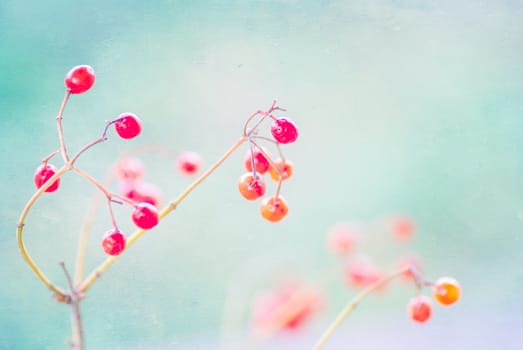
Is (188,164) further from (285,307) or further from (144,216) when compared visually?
(285,307)

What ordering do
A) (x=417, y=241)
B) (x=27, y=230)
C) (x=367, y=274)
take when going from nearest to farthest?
(x=27, y=230)
(x=367, y=274)
(x=417, y=241)

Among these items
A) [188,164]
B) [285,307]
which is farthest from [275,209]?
[285,307]

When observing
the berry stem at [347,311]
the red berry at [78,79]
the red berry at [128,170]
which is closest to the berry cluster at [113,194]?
the red berry at [78,79]

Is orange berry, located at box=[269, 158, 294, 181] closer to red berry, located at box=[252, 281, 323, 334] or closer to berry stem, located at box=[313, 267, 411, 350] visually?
berry stem, located at box=[313, 267, 411, 350]

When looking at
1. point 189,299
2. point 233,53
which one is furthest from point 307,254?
point 233,53

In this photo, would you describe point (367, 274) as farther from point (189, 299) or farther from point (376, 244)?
point (189, 299)
